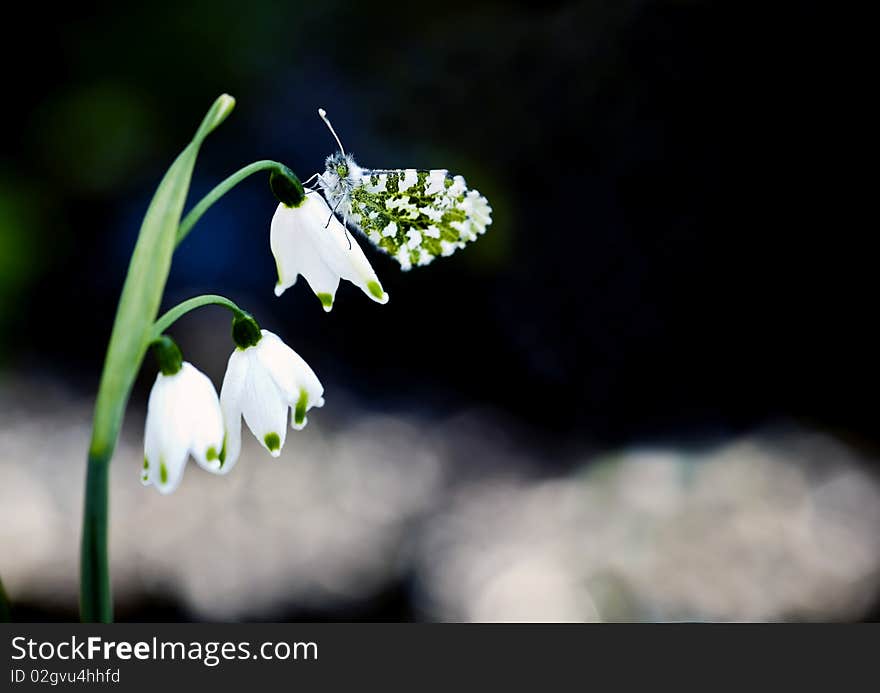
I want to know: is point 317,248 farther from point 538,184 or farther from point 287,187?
point 538,184

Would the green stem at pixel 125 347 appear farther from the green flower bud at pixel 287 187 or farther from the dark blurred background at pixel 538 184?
the dark blurred background at pixel 538 184

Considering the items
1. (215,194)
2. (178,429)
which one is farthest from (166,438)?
(215,194)

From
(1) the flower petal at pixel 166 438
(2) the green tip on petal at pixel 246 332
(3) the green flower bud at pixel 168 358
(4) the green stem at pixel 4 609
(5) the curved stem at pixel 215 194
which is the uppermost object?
(5) the curved stem at pixel 215 194

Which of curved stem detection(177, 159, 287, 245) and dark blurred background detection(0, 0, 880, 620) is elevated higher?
dark blurred background detection(0, 0, 880, 620)

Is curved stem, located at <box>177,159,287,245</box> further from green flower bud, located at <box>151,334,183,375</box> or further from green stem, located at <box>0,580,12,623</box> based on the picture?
green stem, located at <box>0,580,12,623</box>

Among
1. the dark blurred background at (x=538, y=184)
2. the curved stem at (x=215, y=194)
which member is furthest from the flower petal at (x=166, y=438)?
the dark blurred background at (x=538, y=184)

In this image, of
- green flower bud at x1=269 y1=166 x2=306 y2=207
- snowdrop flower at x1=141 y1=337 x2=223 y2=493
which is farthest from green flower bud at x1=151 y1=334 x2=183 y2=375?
green flower bud at x1=269 y1=166 x2=306 y2=207
